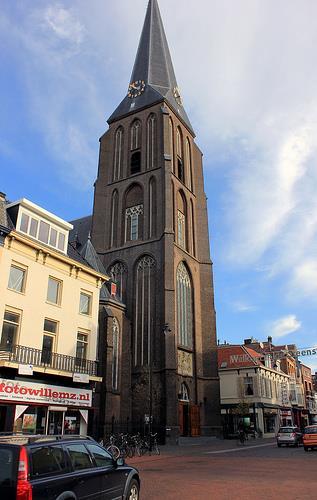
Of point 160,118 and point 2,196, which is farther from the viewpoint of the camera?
point 160,118

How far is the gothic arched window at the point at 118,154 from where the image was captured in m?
42.6

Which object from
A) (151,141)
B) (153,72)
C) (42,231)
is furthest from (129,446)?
(153,72)

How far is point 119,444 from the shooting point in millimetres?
21891

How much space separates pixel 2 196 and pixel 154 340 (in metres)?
17.1

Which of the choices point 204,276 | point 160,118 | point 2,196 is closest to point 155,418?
point 204,276

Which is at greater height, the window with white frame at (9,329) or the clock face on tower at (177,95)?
the clock face on tower at (177,95)

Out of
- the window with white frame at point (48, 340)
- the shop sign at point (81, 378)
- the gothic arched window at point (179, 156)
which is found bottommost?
the shop sign at point (81, 378)

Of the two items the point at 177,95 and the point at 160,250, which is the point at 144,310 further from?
the point at 177,95

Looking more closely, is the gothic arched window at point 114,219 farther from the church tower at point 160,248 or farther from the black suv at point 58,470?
the black suv at point 58,470

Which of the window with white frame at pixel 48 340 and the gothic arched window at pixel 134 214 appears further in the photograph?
the gothic arched window at pixel 134 214

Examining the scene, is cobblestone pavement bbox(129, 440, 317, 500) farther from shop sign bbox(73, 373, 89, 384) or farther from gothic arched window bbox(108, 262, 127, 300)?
gothic arched window bbox(108, 262, 127, 300)

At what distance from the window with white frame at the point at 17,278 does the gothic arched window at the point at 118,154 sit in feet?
79.5

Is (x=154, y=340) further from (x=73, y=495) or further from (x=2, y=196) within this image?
(x=73, y=495)

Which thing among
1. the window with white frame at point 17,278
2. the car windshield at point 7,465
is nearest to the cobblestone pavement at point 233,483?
the car windshield at point 7,465
